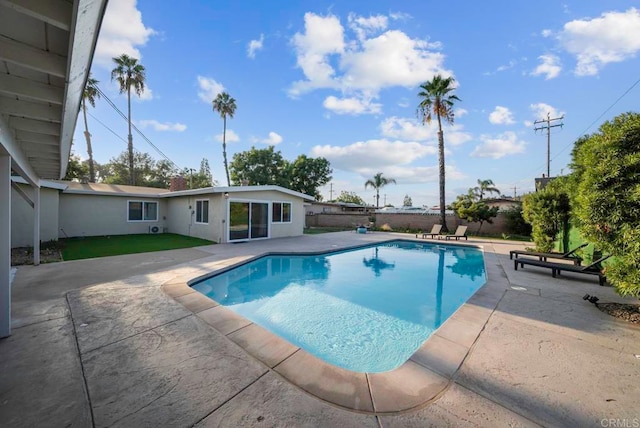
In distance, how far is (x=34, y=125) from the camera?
3650 millimetres

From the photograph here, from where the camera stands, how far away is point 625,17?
6672 millimetres

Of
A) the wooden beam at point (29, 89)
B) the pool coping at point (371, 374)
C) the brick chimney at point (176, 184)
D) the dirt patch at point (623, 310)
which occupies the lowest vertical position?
the pool coping at point (371, 374)

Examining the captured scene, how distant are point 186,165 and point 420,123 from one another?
28353mm

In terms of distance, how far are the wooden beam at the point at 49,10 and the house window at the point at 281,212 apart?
1230 cm

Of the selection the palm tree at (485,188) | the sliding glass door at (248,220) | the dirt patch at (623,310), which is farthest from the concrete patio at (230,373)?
the palm tree at (485,188)

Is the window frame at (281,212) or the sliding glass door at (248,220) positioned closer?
the sliding glass door at (248,220)

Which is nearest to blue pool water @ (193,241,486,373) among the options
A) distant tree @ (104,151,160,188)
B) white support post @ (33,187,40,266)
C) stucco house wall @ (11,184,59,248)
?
white support post @ (33,187,40,266)

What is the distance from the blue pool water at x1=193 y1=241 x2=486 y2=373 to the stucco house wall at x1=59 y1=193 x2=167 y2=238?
1056 cm

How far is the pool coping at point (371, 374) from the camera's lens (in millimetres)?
2233

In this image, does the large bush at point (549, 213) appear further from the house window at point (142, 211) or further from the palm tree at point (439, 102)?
the house window at point (142, 211)

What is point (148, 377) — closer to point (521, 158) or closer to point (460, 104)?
point (460, 104)

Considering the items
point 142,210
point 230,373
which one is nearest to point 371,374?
point 230,373

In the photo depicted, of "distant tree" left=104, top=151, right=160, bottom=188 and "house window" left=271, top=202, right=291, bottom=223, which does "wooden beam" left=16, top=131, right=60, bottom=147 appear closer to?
"house window" left=271, top=202, right=291, bottom=223

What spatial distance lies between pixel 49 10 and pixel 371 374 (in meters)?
4.13
